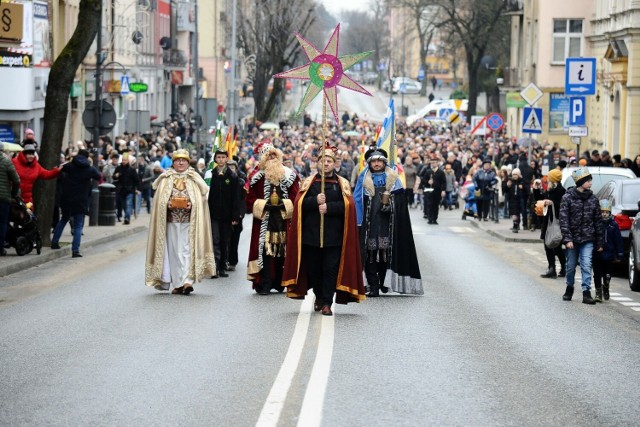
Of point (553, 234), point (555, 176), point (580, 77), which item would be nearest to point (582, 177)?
point (553, 234)

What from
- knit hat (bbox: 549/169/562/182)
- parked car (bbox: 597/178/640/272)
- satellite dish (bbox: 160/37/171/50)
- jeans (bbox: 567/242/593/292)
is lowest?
jeans (bbox: 567/242/593/292)

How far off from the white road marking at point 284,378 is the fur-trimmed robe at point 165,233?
2.73 m

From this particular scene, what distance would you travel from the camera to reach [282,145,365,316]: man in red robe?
1535cm

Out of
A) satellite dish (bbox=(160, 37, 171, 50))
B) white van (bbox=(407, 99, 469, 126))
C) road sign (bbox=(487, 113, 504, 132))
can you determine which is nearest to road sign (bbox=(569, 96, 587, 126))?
road sign (bbox=(487, 113, 504, 132))

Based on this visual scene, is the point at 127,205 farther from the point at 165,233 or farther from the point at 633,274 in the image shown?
the point at 165,233

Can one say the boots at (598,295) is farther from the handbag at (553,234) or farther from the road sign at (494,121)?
the road sign at (494,121)

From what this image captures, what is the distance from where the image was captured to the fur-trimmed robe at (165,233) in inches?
691

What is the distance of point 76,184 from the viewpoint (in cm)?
2411

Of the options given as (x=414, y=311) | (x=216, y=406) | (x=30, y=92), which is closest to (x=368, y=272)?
(x=414, y=311)

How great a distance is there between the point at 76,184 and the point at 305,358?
1293 cm

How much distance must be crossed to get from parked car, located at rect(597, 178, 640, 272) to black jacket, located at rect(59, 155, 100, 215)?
325 inches

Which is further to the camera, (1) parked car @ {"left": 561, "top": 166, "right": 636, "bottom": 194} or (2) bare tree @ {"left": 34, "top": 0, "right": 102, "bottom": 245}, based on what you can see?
(1) parked car @ {"left": 561, "top": 166, "right": 636, "bottom": 194}

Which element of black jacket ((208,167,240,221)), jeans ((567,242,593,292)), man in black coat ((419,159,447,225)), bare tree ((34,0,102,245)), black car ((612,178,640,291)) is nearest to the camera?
jeans ((567,242,593,292))

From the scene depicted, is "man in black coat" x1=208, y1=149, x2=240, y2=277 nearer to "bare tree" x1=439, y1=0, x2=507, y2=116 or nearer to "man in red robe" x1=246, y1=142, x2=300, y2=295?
"man in red robe" x1=246, y1=142, x2=300, y2=295
